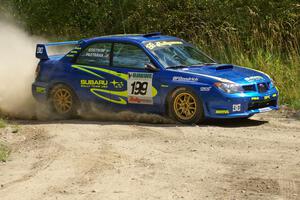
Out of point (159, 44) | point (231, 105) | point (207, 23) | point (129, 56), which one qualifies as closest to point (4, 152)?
point (129, 56)

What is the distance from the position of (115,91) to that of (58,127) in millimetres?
1275

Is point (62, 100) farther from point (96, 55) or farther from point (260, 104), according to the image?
point (260, 104)

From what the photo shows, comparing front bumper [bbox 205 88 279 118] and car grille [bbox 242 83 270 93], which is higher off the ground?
car grille [bbox 242 83 270 93]

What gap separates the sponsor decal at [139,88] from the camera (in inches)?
451

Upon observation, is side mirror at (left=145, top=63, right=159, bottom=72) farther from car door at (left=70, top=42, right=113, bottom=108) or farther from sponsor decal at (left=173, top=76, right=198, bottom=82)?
car door at (left=70, top=42, right=113, bottom=108)

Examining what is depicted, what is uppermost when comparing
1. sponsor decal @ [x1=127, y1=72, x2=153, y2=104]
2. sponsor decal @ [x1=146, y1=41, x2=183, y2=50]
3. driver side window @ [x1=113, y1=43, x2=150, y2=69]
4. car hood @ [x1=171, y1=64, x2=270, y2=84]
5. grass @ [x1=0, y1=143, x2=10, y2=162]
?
sponsor decal @ [x1=146, y1=41, x2=183, y2=50]

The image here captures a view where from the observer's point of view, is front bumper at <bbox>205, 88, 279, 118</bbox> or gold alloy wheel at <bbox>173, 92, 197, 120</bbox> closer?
front bumper at <bbox>205, 88, 279, 118</bbox>

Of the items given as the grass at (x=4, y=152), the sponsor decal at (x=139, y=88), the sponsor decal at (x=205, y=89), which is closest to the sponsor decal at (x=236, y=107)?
the sponsor decal at (x=205, y=89)

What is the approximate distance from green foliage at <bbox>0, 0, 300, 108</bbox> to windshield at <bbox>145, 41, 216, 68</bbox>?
7.27 feet

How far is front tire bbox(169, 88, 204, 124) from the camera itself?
10.9m

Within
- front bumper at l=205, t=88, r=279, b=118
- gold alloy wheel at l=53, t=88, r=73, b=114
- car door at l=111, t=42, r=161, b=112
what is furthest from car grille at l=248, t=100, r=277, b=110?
gold alloy wheel at l=53, t=88, r=73, b=114

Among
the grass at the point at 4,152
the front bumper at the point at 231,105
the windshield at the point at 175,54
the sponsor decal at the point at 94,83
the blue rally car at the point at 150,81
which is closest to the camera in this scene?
the grass at the point at 4,152

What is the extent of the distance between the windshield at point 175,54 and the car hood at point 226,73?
269 millimetres

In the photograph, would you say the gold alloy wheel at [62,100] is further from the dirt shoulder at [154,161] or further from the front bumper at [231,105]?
the front bumper at [231,105]
